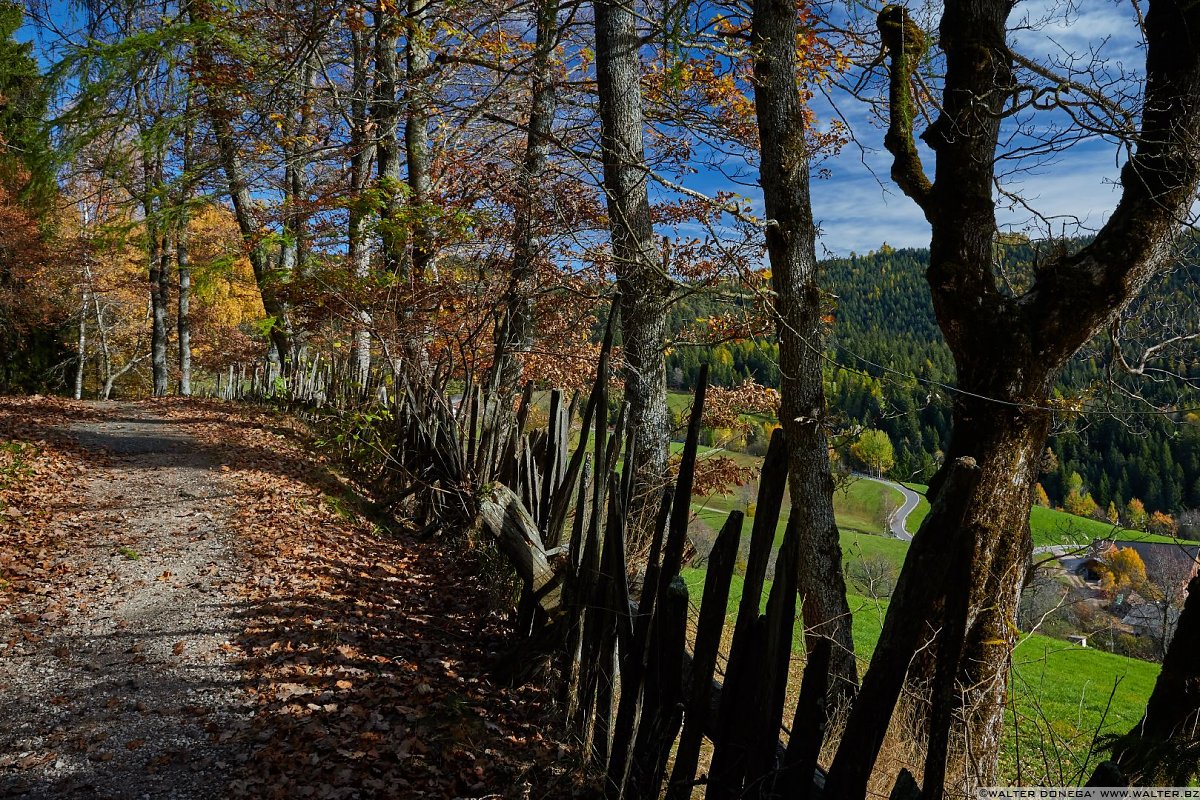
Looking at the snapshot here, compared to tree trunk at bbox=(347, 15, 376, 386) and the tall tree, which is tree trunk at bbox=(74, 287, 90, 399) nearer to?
tree trunk at bbox=(347, 15, 376, 386)

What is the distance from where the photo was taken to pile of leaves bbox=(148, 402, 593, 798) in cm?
327

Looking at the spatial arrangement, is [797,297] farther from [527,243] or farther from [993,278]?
[527,243]

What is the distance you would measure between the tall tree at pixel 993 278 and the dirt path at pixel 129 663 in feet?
12.3

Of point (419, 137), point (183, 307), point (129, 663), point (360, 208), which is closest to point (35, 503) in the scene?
point (129, 663)

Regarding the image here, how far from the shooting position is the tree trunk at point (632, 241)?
262 inches

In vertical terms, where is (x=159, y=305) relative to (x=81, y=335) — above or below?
Answer: above

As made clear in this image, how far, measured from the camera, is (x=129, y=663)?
4.05 m

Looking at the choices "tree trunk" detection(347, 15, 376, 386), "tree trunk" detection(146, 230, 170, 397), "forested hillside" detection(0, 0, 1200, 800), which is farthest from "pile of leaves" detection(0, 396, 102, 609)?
"tree trunk" detection(146, 230, 170, 397)

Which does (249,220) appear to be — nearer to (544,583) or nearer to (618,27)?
(618,27)

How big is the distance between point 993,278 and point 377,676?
4.60 m

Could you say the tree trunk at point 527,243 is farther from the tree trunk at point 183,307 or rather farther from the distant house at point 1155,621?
the tree trunk at point 183,307

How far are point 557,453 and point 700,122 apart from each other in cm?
585

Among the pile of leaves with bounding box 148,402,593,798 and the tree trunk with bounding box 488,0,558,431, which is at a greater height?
the tree trunk with bounding box 488,0,558,431

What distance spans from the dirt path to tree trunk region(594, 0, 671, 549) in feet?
12.5
